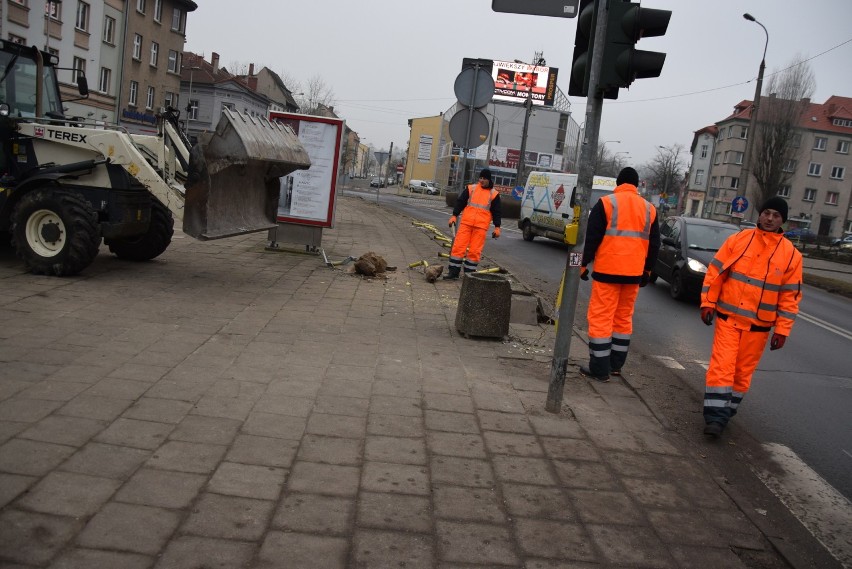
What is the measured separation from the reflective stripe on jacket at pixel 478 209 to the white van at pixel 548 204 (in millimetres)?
10312

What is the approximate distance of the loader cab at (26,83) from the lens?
9.20 metres

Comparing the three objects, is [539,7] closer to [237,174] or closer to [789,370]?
[237,174]

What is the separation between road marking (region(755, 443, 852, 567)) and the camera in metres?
3.92

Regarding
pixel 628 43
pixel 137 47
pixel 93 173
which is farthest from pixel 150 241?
pixel 137 47

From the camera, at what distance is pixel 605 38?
5062 mm

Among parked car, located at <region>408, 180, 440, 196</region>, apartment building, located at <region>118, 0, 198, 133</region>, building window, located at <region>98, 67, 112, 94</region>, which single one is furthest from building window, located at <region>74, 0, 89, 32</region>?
parked car, located at <region>408, 180, 440, 196</region>

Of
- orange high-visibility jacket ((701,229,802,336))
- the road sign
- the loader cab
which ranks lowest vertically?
orange high-visibility jacket ((701,229,802,336))

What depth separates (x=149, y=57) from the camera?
162 feet

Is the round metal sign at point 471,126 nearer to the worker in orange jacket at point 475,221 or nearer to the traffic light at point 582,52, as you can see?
the worker in orange jacket at point 475,221

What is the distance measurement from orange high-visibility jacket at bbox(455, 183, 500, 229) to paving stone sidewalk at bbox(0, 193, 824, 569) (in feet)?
12.7

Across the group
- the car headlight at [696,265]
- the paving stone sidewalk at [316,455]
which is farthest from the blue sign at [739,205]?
the paving stone sidewalk at [316,455]

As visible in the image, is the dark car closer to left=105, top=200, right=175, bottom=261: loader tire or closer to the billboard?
left=105, top=200, right=175, bottom=261: loader tire

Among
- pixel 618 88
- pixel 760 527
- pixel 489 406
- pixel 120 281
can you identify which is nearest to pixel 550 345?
pixel 489 406

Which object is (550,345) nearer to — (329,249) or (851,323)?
(329,249)
